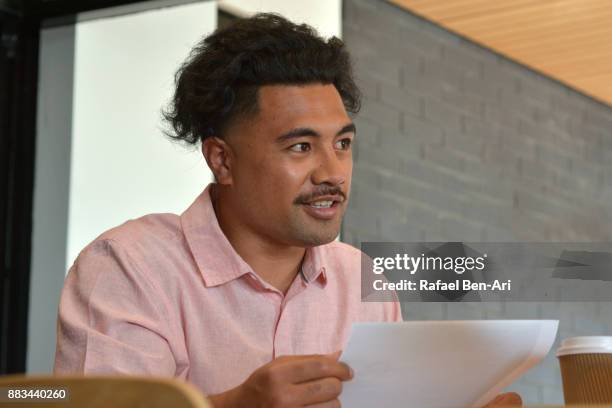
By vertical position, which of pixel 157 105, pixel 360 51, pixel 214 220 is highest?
pixel 360 51

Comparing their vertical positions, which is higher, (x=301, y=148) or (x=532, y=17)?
(x=532, y=17)

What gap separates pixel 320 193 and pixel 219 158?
0.25 m

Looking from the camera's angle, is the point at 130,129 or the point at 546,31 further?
the point at 130,129

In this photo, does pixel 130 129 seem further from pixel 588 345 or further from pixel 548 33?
pixel 588 345

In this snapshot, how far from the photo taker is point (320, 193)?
1790mm

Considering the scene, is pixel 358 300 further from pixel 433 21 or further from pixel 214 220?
pixel 433 21

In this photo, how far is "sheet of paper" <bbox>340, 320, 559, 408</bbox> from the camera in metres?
1.28

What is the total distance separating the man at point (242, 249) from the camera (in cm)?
166

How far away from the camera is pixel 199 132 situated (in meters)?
2.03

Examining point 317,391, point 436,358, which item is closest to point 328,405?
point 317,391

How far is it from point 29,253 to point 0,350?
333mm

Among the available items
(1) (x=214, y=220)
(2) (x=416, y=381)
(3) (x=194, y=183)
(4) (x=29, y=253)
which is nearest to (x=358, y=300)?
(1) (x=214, y=220)

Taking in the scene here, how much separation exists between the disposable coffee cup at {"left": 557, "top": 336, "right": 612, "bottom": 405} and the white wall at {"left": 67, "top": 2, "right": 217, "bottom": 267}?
2.28m

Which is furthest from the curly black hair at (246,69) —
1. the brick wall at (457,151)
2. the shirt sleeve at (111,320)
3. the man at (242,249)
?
the brick wall at (457,151)
